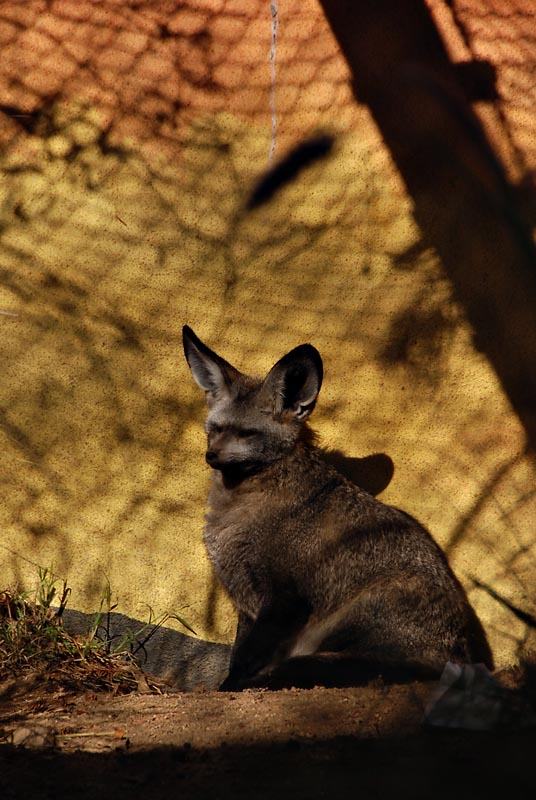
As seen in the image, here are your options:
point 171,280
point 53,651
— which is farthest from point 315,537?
point 171,280

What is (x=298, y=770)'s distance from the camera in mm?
2826

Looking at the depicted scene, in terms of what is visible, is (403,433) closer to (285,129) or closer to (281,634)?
(281,634)

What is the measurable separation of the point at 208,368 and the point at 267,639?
1.35m

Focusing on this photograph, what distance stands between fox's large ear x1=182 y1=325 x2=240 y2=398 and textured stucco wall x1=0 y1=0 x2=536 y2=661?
1.36ft

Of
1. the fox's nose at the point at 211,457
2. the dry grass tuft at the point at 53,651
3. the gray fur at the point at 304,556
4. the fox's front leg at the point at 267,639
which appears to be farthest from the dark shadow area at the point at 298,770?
the fox's nose at the point at 211,457

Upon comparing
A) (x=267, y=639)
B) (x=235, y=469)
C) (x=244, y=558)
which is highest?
(x=235, y=469)

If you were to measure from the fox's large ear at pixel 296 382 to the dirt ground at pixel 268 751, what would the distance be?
1.53m

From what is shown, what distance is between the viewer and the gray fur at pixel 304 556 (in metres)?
4.54

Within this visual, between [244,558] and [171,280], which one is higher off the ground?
[171,280]

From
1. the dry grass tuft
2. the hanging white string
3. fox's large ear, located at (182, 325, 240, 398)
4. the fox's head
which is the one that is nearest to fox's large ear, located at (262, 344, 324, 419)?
the fox's head

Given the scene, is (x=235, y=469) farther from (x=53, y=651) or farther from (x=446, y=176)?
(x=446, y=176)

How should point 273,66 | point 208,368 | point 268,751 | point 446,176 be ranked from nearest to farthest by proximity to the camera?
point 268,751
point 208,368
point 446,176
point 273,66

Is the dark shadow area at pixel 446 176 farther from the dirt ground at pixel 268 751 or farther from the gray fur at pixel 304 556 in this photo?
the dirt ground at pixel 268 751

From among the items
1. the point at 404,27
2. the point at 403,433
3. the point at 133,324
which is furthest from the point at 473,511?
the point at 404,27
